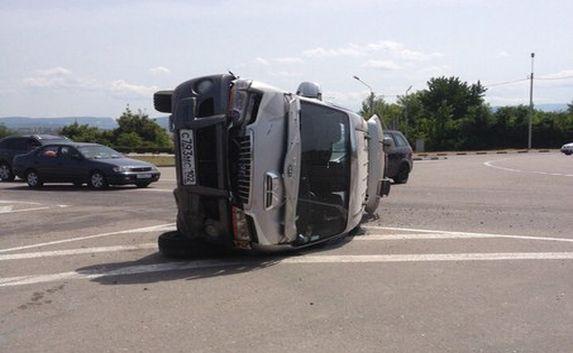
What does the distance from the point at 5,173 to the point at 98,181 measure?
7.29 meters

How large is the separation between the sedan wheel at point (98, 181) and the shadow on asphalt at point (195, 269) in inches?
431

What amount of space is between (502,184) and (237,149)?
45.6 ft

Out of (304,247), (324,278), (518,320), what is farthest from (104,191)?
(518,320)

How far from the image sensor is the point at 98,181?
1894cm

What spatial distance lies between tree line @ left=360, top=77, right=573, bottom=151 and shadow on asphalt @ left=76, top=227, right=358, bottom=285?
60525 millimetres

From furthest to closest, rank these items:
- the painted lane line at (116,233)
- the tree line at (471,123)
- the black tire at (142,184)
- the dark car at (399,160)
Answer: the tree line at (471,123) < the dark car at (399,160) < the black tire at (142,184) < the painted lane line at (116,233)

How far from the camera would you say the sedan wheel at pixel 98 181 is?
1884 cm

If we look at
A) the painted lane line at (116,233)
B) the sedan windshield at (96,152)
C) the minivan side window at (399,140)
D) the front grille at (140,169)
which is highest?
the minivan side window at (399,140)

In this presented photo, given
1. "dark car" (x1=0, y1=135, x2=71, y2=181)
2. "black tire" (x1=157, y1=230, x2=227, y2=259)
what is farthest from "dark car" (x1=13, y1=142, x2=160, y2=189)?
"black tire" (x1=157, y1=230, x2=227, y2=259)

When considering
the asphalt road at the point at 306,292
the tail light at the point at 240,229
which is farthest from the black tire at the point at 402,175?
the tail light at the point at 240,229

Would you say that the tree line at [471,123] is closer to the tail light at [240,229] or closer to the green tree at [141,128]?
the green tree at [141,128]

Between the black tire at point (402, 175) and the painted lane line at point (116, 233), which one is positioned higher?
the black tire at point (402, 175)

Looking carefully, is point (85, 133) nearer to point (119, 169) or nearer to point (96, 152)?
point (96, 152)

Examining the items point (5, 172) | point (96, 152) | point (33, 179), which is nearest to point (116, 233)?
point (96, 152)
